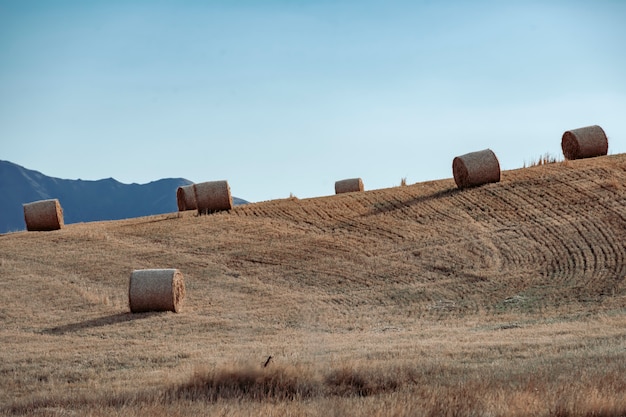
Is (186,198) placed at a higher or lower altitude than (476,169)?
higher

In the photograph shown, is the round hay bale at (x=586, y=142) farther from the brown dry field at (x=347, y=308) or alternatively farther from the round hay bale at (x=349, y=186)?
the round hay bale at (x=349, y=186)

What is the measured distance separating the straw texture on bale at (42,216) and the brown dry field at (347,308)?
0.98m

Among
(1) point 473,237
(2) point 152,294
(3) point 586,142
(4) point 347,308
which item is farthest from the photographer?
(3) point 586,142

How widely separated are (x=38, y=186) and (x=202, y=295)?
9628 cm

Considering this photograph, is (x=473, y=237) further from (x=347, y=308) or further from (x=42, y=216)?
→ (x=42, y=216)

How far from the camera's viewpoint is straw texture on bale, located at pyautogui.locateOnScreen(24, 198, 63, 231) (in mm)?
28922

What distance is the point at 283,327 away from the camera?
682 inches

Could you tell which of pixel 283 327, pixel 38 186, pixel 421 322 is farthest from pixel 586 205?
pixel 38 186

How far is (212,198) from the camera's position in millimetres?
29391

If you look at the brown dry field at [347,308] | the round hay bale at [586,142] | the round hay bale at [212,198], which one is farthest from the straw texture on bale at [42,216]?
the round hay bale at [586,142]

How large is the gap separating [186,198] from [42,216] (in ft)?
18.6

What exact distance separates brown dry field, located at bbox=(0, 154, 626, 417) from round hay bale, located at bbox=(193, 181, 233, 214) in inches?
29.4

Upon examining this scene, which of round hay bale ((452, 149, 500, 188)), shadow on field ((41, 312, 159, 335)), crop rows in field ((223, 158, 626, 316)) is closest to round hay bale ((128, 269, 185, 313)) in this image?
→ shadow on field ((41, 312, 159, 335))

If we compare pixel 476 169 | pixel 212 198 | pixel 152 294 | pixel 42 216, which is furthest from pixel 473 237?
pixel 42 216
